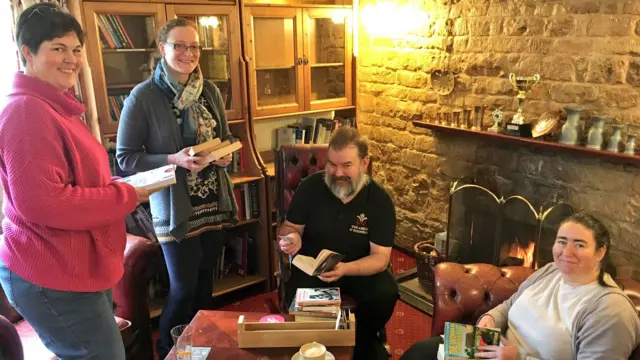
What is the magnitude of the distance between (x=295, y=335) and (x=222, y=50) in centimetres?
192

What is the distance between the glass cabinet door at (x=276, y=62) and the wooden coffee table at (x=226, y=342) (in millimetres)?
1598

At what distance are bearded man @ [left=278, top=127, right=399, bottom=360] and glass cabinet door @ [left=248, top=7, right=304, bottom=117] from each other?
1.11m

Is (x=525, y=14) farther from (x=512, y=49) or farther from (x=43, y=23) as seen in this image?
(x=43, y=23)

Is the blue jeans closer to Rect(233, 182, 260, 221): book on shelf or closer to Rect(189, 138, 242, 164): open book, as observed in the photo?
Rect(189, 138, 242, 164): open book

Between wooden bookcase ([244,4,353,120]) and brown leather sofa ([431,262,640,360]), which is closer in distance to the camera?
brown leather sofa ([431,262,640,360])

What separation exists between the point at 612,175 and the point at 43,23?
2.58 meters

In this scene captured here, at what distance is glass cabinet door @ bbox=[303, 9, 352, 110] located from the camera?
11.5 ft

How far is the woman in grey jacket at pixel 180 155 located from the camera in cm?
219

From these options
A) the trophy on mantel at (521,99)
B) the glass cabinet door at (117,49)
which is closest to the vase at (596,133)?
the trophy on mantel at (521,99)

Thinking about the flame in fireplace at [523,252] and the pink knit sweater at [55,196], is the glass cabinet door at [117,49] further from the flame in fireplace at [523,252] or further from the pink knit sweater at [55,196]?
the flame in fireplace at [523,252]

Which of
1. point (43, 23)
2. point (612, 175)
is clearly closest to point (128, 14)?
point (43, 23)

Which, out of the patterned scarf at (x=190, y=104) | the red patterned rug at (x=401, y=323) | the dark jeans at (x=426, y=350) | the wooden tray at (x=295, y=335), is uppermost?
the patterned scarf at (x=190, y=104)

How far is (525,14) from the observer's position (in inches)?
110

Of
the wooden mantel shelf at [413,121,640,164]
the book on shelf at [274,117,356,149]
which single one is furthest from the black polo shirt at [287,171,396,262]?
the book on shelf at [274,117,356,149]
